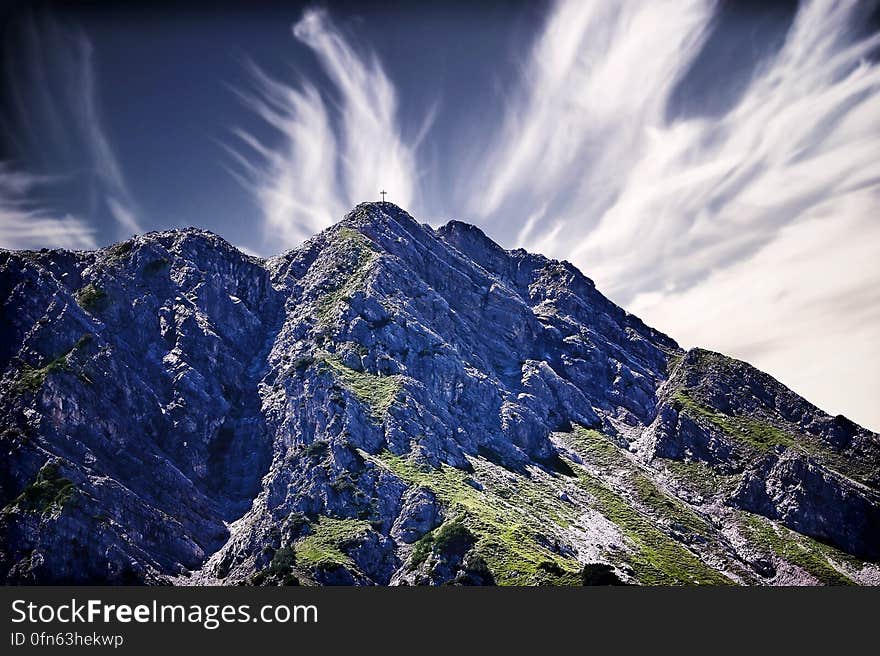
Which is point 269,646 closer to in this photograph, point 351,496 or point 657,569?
point 351,496

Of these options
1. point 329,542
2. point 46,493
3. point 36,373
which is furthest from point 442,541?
point 36,373

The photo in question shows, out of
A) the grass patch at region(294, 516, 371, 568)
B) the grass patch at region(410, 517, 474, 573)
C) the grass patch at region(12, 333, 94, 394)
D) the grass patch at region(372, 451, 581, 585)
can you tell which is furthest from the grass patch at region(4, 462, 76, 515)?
the grass patch at region(410, 517, 474, 573)

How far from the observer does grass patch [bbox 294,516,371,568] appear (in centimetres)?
15300

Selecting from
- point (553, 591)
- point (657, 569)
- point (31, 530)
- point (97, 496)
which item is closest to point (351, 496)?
point (97, 496)

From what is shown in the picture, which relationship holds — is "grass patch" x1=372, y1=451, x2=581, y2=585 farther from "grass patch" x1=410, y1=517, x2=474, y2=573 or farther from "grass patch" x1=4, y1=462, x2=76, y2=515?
"grass patch" x1=4, y1=462, x2=76, y2=515

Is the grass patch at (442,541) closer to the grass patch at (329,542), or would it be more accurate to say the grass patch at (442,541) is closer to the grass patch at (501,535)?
the grass patch at (501,535)

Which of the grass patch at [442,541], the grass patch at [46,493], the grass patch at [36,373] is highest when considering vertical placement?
the grass patch at [36,373]

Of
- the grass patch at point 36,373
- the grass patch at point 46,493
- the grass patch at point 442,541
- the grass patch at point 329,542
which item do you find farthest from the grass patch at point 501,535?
the grass patch at point 36,373

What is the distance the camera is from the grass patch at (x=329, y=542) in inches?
6024

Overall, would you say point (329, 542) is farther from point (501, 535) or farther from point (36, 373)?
point (36, 373)

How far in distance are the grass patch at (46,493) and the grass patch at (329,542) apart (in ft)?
219

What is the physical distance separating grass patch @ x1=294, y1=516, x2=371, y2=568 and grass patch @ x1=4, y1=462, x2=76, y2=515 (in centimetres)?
6686

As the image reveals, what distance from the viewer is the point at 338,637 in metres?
53.0

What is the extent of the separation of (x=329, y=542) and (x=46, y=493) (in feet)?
268
